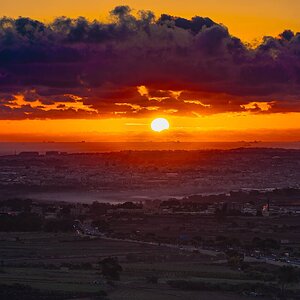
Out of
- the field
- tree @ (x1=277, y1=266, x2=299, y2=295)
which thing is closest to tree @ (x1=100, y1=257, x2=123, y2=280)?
the field

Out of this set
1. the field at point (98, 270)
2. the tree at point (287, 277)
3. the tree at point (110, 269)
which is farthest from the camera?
the tree at point (110, 269)

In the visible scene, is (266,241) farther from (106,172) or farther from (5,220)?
(106,172)

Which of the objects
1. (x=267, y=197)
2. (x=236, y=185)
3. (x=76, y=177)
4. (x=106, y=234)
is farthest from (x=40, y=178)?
(x=106, y=234)

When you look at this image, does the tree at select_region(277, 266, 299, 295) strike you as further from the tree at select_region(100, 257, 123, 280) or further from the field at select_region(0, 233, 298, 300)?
the tree at select_region(100, 257, 123, 280)

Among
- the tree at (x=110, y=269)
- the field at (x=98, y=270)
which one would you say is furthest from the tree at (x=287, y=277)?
the tree at (x=110, y=269)

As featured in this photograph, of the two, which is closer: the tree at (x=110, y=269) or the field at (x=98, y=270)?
the field at (x=98, y=270)

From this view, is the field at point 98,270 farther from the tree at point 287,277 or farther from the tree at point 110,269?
the tree at point 287,277

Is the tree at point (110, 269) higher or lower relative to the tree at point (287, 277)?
higher
